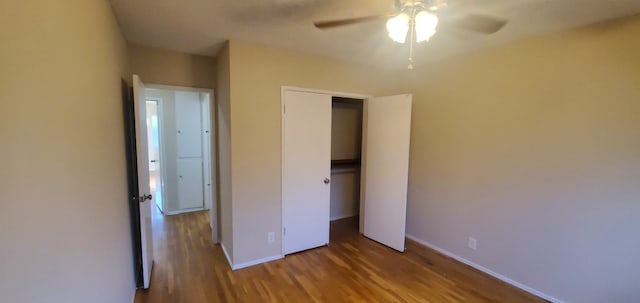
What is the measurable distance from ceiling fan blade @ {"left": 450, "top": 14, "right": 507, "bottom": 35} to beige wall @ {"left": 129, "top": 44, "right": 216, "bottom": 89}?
2.69m

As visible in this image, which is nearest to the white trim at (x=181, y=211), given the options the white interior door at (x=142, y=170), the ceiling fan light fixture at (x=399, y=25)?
the white interior door at (x=142, y=170)

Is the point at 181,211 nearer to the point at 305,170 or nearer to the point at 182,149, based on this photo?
the point at 182,149

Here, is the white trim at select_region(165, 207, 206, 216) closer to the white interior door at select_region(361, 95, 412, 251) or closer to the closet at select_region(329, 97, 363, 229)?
the closet at select_region(329, 97, 363, 229)

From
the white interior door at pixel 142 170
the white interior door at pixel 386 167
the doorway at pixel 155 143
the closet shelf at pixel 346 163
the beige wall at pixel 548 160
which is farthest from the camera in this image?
the doorway at pixel 155 143

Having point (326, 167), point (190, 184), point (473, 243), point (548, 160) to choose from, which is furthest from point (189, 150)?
point (548, 160)

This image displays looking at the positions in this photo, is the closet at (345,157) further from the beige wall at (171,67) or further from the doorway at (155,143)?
the doorway at (155,143)

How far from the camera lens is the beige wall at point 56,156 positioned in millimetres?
702

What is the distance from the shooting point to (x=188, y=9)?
1964 millimetres

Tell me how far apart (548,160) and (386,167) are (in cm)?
160

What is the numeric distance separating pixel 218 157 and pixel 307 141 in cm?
116

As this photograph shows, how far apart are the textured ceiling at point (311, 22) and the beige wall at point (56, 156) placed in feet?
1.80

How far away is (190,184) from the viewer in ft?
15.5

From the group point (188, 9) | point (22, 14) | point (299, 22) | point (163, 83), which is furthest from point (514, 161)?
point (163, 83)

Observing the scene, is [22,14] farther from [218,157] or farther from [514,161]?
[514,161]
